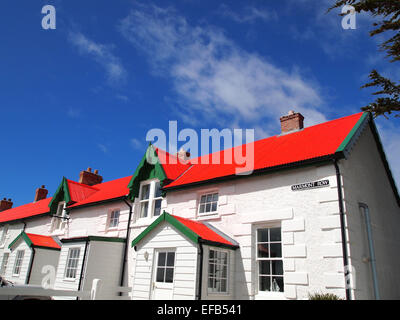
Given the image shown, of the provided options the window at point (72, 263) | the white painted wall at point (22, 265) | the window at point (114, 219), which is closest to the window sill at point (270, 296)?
the window at point (72, 263)

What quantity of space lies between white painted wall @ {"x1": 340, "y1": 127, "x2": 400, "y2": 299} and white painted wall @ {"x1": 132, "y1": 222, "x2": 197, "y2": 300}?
5.27 meters

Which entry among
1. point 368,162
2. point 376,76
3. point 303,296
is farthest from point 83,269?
point 376,76

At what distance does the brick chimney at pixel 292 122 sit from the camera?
56.1 feet

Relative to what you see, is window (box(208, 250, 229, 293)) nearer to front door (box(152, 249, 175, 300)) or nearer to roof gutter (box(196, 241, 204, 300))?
roof gutter (box(196, 241, 204, 300))

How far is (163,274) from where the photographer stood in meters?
12.8

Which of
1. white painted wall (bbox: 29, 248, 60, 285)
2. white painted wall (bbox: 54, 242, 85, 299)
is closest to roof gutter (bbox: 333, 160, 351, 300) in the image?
white painted wall (bbox: 54, 242, 85, 299)

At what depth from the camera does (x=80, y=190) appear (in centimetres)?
Answer: 2475

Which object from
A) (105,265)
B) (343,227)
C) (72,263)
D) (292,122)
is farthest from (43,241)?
(343,227)

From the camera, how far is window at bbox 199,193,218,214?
14.9 metres

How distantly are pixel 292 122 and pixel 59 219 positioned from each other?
59.9 feet

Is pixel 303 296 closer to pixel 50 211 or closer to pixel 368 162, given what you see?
pixel 368 162

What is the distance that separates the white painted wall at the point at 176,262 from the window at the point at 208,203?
2574 millimetres

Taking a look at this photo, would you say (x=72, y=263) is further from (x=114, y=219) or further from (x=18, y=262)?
(x=18, y=262)
